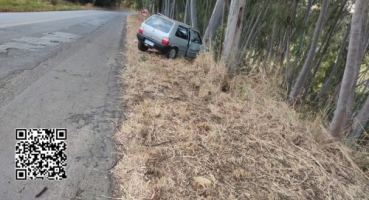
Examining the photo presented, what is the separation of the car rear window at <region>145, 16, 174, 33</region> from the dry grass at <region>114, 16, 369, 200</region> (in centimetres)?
612

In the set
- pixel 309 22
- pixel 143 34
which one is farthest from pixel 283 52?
pixel 143 34

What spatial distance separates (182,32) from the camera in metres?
12.0

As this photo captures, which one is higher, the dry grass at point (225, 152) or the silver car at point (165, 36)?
the silver car at point (165, 36)

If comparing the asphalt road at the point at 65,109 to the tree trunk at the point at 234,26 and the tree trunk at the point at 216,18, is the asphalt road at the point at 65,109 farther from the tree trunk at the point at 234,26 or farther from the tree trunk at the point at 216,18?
the tree trunk at the point at 216,18

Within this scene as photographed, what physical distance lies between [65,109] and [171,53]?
7.47m

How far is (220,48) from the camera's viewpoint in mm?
8758

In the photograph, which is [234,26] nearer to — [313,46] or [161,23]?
[313,46]

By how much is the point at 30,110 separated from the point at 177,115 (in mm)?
2202

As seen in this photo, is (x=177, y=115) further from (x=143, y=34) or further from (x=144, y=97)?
(x=143, y=34)

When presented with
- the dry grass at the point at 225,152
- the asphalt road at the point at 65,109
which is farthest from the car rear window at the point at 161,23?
the dry grass at the point at 225,152

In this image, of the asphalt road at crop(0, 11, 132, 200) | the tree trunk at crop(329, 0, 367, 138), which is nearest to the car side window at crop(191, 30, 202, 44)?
the asphalt road at crop(0, 11, 132, 200)

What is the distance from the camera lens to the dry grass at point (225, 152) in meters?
2.96

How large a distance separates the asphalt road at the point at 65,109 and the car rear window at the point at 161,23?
359cm

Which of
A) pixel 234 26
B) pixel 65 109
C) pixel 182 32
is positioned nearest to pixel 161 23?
pixel 182 32
